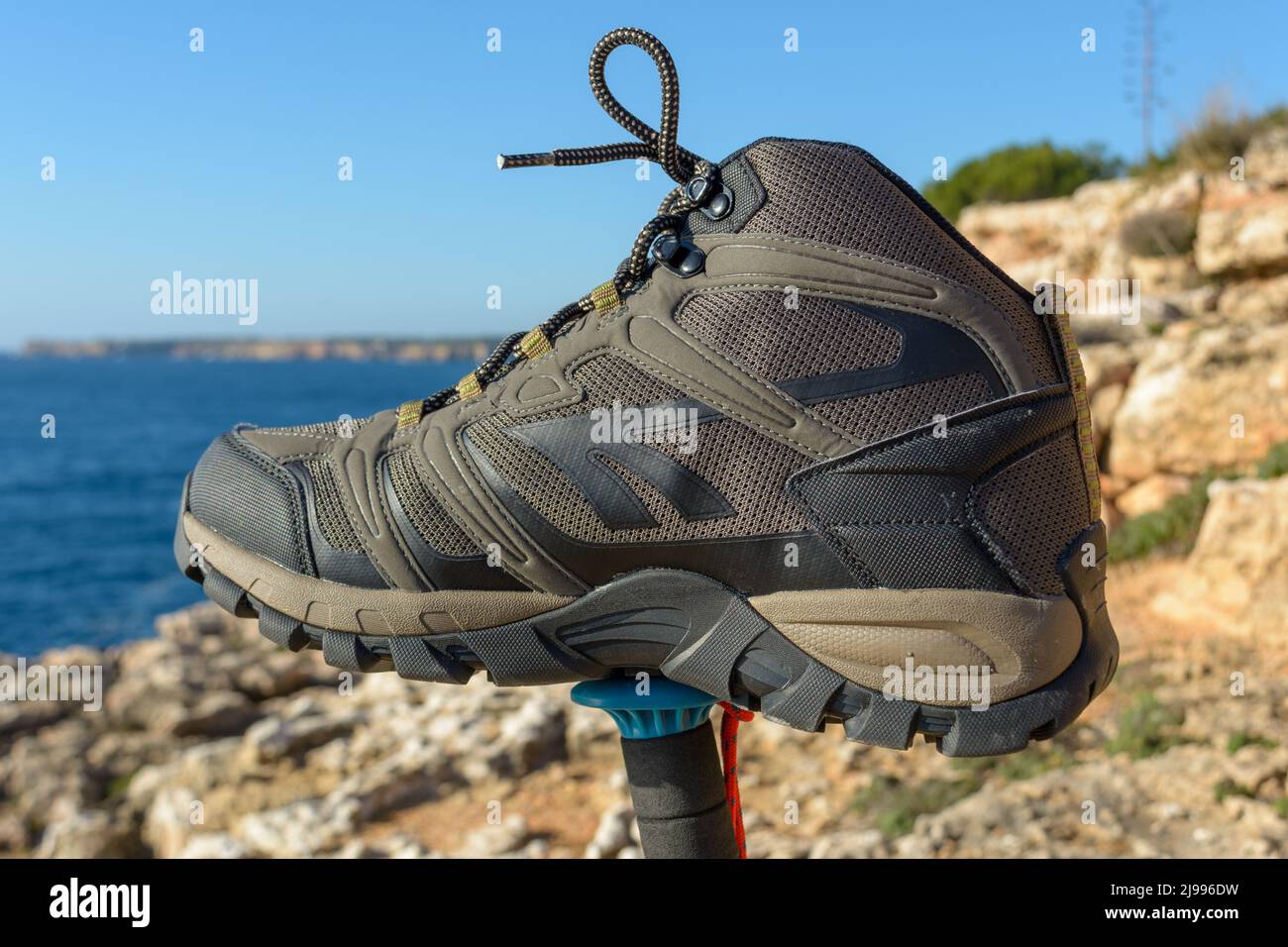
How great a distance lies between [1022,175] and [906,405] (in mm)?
27010

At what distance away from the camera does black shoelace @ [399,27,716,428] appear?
184cm

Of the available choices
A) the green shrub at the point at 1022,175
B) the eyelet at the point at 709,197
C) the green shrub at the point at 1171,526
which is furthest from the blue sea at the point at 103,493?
the green shrub at the point at 1022,175

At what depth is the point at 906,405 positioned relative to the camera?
1659 mm

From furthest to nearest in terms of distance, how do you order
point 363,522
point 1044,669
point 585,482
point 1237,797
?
point 1237,797, point 363,522, point 585,482, point 1044,669

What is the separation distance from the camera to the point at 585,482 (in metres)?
1.78

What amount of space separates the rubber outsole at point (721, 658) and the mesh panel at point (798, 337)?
39cm

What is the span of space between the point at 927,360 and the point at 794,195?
357 millimetres

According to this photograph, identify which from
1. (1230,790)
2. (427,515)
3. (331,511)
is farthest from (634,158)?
(1230,790)

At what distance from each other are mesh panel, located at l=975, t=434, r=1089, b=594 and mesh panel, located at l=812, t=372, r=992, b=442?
0.14 m

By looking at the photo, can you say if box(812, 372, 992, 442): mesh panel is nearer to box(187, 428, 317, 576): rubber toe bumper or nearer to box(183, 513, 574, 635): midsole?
box(183, 513, 574, 635): midsole

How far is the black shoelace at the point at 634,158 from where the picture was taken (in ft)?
6.05
